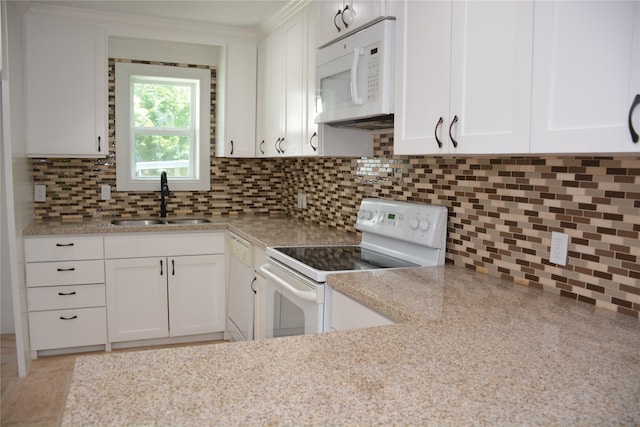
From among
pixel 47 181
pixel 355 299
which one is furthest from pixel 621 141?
pixel 47 181

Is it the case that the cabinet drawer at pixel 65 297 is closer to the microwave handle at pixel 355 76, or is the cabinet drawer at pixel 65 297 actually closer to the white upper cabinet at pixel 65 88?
the white upper cabinet at pixel 65 88

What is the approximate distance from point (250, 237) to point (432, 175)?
113 cm

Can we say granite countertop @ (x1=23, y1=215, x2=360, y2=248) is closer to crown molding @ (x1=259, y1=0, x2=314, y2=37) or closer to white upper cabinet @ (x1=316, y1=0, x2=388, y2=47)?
white upper cabinet @ (x1=316, y1=0, x2=388, y2=47)

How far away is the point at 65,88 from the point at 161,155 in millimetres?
874

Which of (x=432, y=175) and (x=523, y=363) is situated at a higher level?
(x=432, y=175)

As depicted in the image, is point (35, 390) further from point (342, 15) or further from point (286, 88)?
point (342, 15)

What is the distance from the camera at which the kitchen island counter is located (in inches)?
34.9

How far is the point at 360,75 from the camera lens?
2.24 m

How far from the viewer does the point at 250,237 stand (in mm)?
3025

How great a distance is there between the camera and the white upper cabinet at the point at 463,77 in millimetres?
1472

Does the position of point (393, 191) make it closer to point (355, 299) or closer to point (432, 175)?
point (432, 175)

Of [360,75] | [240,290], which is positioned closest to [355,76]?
[360,75]

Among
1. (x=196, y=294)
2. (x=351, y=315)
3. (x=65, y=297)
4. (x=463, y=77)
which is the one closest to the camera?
(x=463, y=77)

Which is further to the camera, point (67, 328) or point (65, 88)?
point (65, 88)
